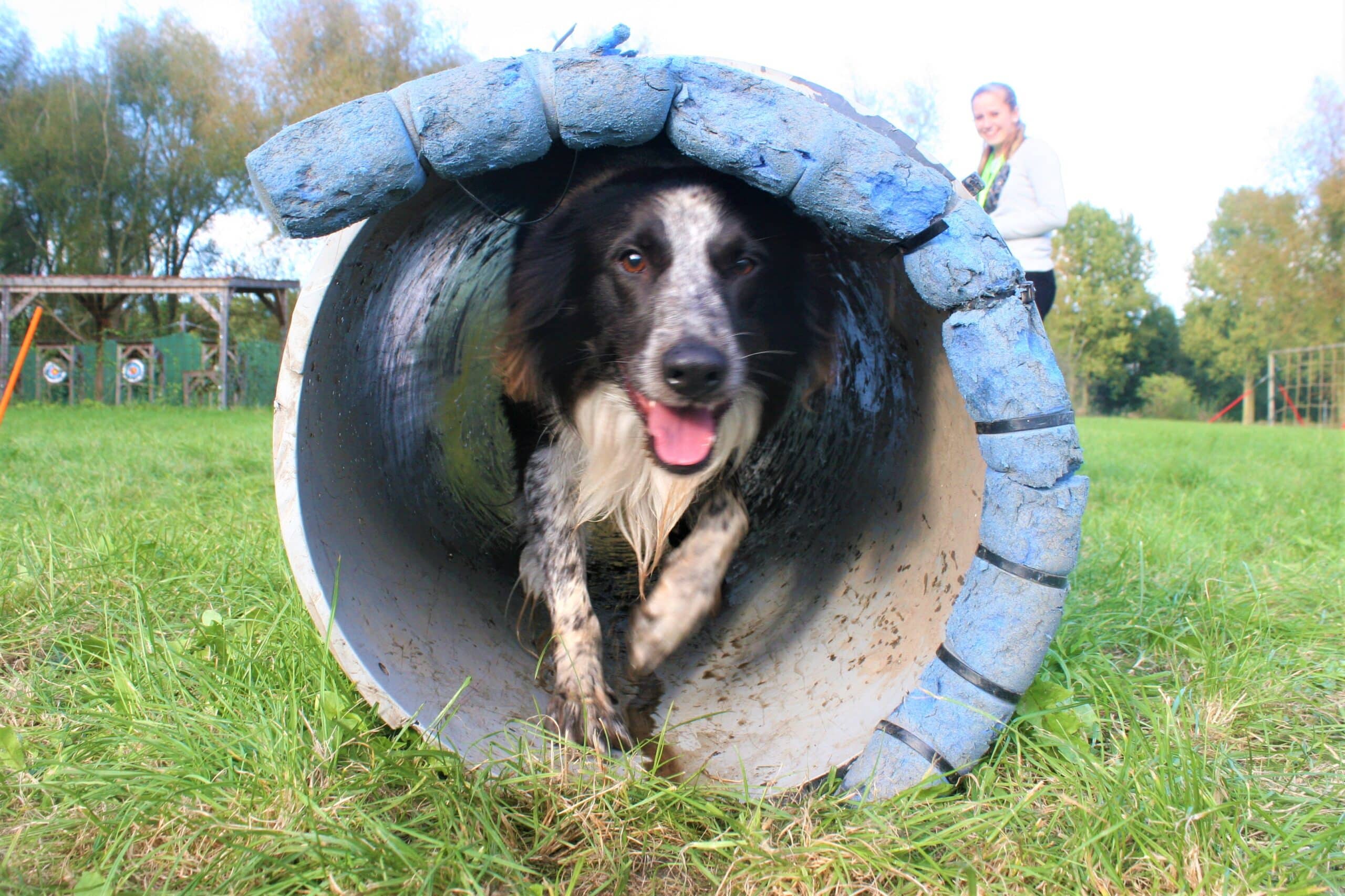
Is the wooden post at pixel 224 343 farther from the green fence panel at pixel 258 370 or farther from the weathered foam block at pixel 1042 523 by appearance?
the weathered foam block at pixel 1042 523

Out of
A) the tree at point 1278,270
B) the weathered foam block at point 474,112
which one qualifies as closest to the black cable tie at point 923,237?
→ the weathered foam block at point 474,112

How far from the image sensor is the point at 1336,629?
252cm

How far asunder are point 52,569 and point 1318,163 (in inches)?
1081

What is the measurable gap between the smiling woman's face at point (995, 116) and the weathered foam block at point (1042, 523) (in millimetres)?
2837

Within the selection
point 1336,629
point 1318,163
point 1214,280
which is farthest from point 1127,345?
point 1336,629

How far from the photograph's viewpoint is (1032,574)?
5.66ft

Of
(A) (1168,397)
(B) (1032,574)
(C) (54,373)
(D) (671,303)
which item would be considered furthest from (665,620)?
(A) (1168,397)

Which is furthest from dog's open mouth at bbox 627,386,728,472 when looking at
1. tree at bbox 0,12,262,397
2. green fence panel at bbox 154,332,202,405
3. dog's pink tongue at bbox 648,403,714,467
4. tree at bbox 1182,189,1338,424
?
tree at bbox 1182,189,1338,424

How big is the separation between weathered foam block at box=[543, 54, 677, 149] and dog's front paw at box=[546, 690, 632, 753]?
128 centimetres

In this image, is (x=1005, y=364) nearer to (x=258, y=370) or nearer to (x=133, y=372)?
(x=133, y=372)

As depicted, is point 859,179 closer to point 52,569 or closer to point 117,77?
point 52,569

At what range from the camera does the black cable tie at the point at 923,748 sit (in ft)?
5.69

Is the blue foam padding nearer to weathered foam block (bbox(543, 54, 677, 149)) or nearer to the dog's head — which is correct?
weathered foam block (bbox(543, 54, 677, 149))

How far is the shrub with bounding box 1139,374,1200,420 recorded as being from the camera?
35.3m
